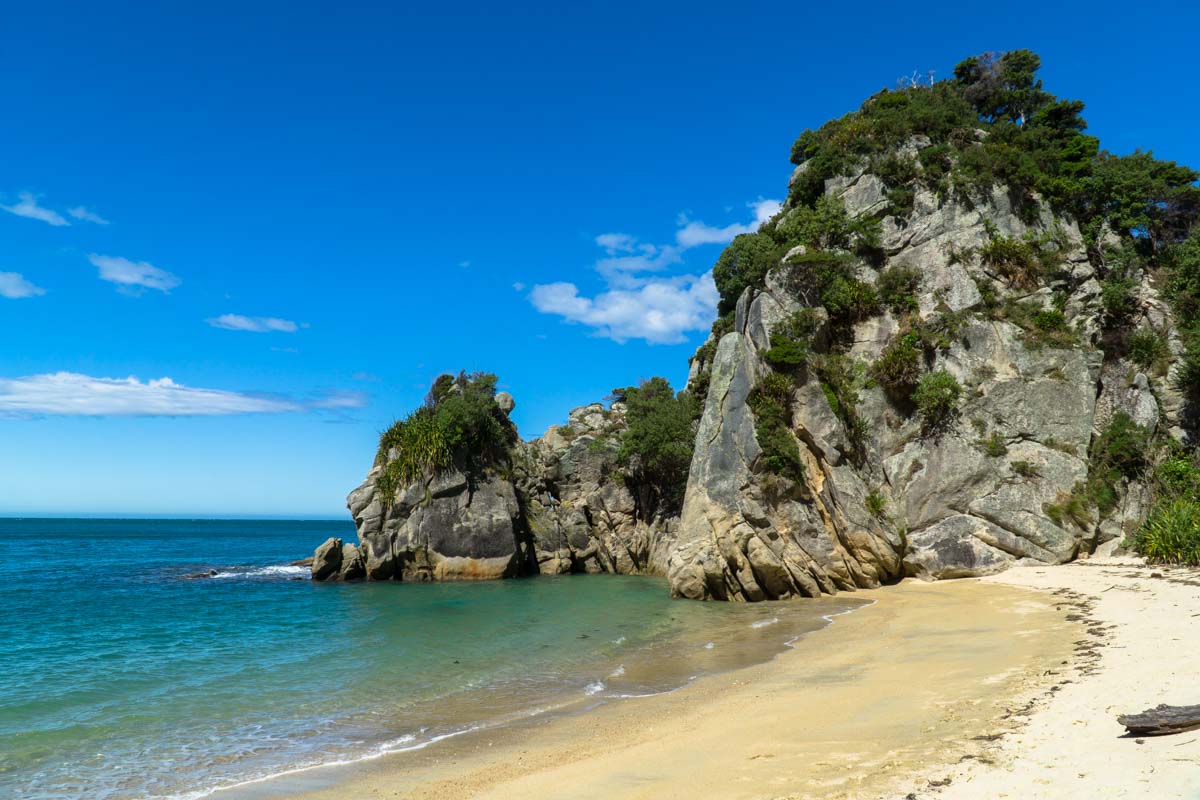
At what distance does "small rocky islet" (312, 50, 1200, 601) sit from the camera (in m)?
24.6

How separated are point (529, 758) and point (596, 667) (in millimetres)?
6417

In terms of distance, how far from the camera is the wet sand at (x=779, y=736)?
7.37 m

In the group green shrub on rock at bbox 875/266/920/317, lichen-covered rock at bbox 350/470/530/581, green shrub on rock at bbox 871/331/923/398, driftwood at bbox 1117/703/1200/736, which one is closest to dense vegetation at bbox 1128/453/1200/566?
green shrub on rock at bbox 871/331/923/398

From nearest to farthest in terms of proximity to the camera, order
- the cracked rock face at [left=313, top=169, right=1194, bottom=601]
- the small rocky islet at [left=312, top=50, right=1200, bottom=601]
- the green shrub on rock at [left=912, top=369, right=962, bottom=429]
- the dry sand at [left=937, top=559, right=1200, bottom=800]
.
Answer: the dry sand at [left=937, top=559, right=1200, bottom=800] < the cracked rock face at [left=313, top=169, right=1194, bottom=601] < the small rocky islet at [left=312, top=50, right=1200, bottom=601] < the green shrub on rock at [left=912, top=369, right=962, bottom=429]

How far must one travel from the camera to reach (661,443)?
3866 cm

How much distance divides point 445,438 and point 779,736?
1226 inches

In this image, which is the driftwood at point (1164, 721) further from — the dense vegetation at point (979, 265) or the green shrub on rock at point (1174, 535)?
the dense vegetation at point (979, 265)

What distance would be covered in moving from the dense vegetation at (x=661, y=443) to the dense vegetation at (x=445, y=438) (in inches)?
320

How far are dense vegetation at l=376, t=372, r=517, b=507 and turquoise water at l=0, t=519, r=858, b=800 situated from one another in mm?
8033

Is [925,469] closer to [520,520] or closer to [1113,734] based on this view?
[1113,734]

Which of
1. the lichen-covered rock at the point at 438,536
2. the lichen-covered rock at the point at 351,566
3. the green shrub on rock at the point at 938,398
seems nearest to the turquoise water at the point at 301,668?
the lichen-covered rock at the point at 438,536

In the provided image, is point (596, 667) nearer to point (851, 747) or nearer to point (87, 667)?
point (851, 747)

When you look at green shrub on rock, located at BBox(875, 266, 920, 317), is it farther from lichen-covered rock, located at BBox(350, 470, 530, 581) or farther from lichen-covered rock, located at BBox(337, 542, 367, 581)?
lichen-covered rock, located at BBox(337, 542, 367, 581)

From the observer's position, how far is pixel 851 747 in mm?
7973
